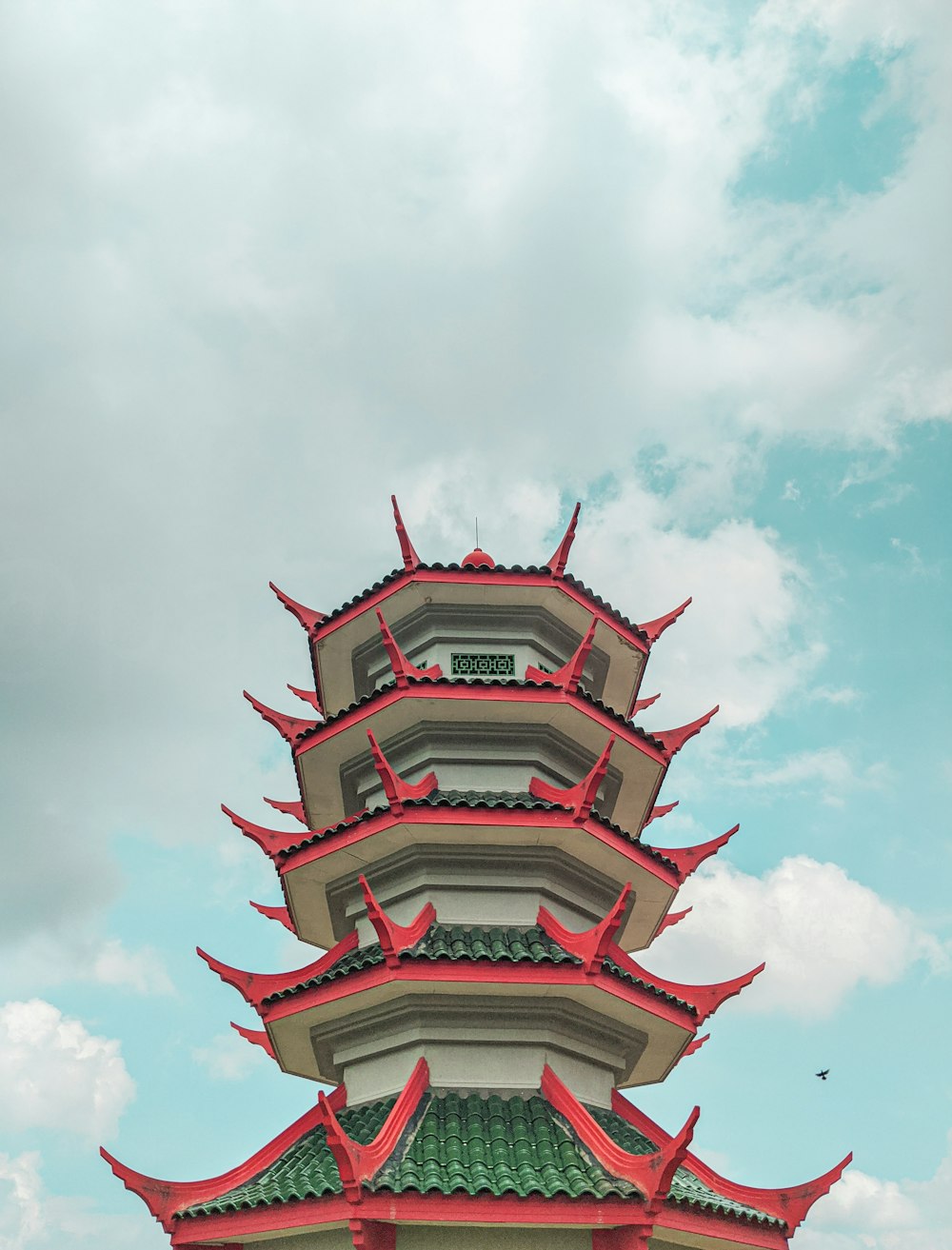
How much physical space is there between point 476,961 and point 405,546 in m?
6.84

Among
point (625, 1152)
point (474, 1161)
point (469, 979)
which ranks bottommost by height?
point (474, 1161)

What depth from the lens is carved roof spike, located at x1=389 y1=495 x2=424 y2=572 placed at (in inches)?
641

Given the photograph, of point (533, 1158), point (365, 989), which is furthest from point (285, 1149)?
point (533, 1158)

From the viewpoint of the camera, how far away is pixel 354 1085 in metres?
13.5

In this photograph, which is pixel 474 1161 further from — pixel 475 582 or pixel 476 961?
pixel 475 582

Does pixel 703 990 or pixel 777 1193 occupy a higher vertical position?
pixel 703 990

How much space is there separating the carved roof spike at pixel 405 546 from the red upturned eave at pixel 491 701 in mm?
2323

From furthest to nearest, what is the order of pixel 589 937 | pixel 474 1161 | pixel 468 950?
pixel 468 950 < pixel 589 937 < pixel 474 1161

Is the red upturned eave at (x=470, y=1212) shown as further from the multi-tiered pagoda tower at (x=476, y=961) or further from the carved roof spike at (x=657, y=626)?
the carved roof spike at (x=657, y=626)

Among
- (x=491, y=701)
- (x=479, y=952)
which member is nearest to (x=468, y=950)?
(x=479, y=952)

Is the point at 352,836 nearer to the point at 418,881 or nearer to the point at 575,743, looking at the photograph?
the point at 418,881

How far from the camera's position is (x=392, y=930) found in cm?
1227

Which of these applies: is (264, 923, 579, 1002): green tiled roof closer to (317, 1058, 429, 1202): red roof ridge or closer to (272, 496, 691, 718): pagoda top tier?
(317, 1058, 429, 1202): red roof ridge

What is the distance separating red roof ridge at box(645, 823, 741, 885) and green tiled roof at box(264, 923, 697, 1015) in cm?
216
